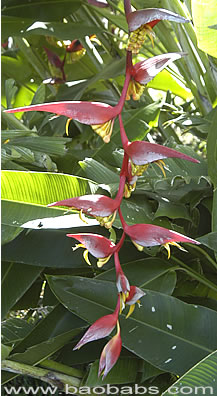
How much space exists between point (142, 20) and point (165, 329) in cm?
31

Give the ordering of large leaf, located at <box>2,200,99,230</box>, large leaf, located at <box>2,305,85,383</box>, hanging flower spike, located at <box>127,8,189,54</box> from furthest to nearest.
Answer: large leaf, located at <box>2,305,85,383</box>, large leaf, located at <box>2,200,99,230</box>, hanging flower spike, located at <box>127,8,189,54</box>

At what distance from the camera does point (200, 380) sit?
40 centimetres

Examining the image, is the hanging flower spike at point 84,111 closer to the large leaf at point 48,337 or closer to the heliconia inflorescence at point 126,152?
the heliconia inflorescence at point 126,152

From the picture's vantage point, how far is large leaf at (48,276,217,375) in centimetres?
52

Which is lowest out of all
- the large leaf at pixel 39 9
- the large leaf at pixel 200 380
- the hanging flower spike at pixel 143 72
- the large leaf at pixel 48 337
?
the large leaf at pixel 48 337

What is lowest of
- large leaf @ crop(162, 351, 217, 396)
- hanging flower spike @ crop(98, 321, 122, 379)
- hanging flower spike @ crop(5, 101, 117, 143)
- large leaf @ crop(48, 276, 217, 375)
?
large leaf @ crop(48, 276, 217, 375)

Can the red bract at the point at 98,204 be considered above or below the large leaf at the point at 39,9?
below

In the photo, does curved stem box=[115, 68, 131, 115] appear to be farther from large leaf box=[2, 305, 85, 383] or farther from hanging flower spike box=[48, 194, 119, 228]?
large leaf box=[2, 305, 85, 383]

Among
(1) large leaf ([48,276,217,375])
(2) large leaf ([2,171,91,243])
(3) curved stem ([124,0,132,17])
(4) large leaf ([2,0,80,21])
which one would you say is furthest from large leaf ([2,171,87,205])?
(4) large leaf ([2,0,80,21])

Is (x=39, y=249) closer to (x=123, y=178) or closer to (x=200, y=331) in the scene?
(x=200, y=331)

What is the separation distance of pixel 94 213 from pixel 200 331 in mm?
250

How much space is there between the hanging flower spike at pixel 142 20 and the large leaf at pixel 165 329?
28 centimetres

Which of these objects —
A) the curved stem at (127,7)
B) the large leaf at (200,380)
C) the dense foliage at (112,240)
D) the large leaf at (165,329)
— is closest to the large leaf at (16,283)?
the dense foliage at (112,240)

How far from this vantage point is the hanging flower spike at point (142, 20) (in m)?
0.30
